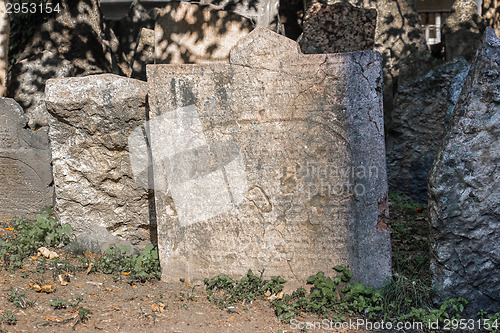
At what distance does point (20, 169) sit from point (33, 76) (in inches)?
59.4

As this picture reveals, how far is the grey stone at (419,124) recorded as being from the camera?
482 centimetres

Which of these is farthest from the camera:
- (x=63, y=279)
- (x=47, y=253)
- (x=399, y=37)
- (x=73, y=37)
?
(x=399, y=37)

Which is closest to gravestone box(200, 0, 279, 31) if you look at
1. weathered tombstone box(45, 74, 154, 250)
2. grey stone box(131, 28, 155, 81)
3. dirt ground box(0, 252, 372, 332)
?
grey stone box(131, 28, 155, 81)

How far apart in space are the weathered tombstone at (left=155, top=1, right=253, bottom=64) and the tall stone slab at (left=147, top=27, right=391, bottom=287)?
0.96m

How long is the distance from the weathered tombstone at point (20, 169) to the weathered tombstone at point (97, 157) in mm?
609

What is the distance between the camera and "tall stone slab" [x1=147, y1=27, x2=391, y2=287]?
128 inches

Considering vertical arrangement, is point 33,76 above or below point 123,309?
above

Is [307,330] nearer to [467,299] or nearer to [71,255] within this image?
[467,299]

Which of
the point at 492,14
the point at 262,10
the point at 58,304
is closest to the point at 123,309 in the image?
the point at 58,304

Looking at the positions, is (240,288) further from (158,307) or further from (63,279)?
(63,279)

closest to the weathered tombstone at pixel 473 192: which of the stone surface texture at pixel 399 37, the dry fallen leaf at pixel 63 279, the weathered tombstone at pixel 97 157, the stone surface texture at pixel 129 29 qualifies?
the weathered tombstone at pixel 97 157

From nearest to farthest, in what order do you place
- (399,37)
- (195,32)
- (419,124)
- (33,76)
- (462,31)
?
(195,32)
(419,124)
(33,76)
(399,37)
(462,31)

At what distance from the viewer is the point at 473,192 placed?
3.00m

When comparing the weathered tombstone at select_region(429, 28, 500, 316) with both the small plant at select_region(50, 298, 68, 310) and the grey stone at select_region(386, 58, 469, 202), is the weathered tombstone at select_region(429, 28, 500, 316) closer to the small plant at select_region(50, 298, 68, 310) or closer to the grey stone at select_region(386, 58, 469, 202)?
the grey stone at select_region(386, 58, 469, 202)
